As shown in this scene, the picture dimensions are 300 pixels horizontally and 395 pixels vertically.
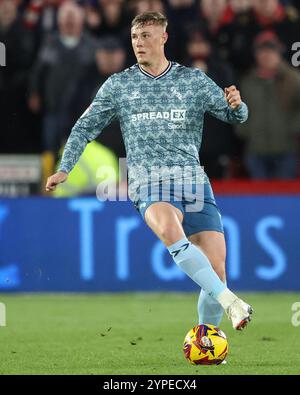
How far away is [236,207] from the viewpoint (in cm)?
1349

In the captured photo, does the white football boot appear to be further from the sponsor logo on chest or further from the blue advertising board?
the blue advertising board

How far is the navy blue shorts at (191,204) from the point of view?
8141 millimetres

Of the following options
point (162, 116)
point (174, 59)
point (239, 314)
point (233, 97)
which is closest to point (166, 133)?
point (162, 116)

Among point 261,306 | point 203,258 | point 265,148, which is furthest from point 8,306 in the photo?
point 203,258

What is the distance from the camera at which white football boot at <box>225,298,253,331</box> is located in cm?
755

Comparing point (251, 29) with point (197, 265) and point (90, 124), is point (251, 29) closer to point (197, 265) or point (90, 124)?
point (90, 124)

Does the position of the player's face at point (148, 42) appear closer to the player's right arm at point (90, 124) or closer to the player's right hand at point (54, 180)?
the player's right arm at point (90, 124)

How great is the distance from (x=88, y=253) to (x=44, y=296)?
27.3 inches

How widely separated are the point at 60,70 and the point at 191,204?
7.22m

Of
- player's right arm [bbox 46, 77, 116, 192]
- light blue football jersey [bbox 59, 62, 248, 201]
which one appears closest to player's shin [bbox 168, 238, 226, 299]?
light blue football jersey [bbox 59, 62, 248, 201]

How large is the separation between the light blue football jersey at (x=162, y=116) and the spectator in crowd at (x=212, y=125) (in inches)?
236

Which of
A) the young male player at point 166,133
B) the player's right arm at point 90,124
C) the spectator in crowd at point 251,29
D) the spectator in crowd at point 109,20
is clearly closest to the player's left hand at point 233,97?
the young male player at point 166,133

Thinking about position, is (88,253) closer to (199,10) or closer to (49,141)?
(49,141)

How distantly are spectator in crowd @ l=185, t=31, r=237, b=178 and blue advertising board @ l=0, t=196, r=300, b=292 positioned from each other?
1.26 meters
